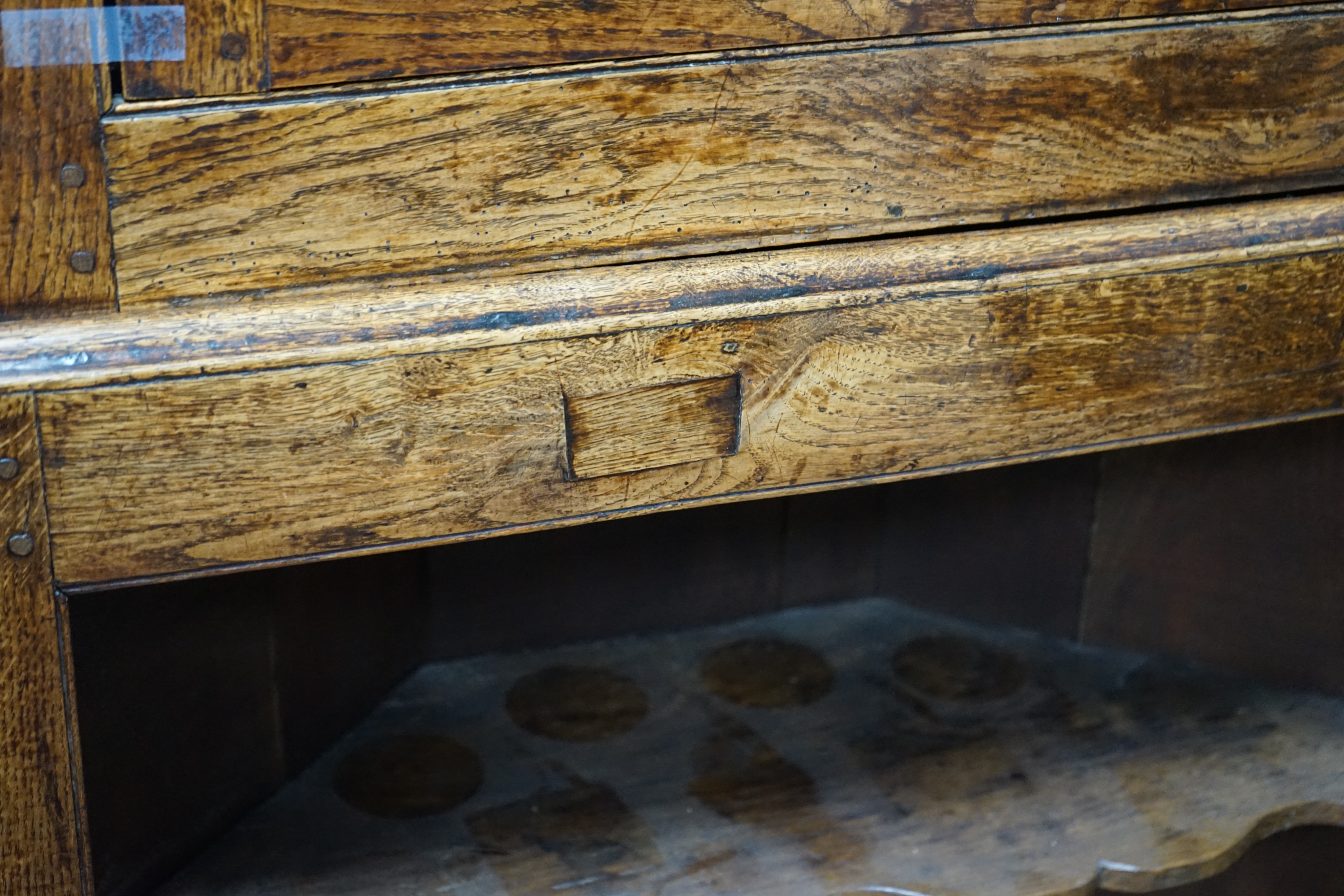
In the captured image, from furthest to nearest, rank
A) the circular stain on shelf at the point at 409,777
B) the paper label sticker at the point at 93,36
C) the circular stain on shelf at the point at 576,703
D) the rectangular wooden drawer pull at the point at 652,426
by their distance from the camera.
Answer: the circular stain on shelf at the point at 576,703
the circular stain on shelf at the point at 409,777
the rectangular wooden drawer pull at the point at 652,426
the paper label sticker at the point at 93,36

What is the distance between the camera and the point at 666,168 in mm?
694

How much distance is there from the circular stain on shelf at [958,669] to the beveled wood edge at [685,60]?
620mm

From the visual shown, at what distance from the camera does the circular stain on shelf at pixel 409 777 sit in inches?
39.1

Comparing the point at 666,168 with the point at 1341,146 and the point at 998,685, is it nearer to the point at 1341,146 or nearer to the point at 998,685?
the point at 1341,146

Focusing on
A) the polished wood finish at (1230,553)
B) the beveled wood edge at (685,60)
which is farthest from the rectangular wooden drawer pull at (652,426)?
the polished wood finish at (1230,553)

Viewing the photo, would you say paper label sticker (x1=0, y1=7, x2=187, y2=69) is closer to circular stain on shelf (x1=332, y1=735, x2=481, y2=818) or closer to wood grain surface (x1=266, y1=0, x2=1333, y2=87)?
wood grain surface (x1=266, y1=0, x2=1333, y2=87)

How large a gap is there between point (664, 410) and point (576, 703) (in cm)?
50

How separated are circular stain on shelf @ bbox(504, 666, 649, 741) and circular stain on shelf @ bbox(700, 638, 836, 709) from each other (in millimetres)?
78

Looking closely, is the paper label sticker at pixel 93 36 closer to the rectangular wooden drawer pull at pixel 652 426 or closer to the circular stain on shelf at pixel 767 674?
the rectangular wooden drawer pull at pixel 652 426

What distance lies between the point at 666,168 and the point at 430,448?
0.19m

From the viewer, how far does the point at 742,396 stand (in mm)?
718

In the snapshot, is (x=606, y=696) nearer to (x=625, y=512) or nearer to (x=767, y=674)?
(x=767, y=674)

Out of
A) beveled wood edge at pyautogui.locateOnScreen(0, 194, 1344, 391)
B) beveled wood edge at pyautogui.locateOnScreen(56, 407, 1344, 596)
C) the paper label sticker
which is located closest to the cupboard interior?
beveled wood edge at pyautogui.locateOnScreen(56, 407, 1344, 596)

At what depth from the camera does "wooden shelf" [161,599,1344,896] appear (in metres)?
0.93
